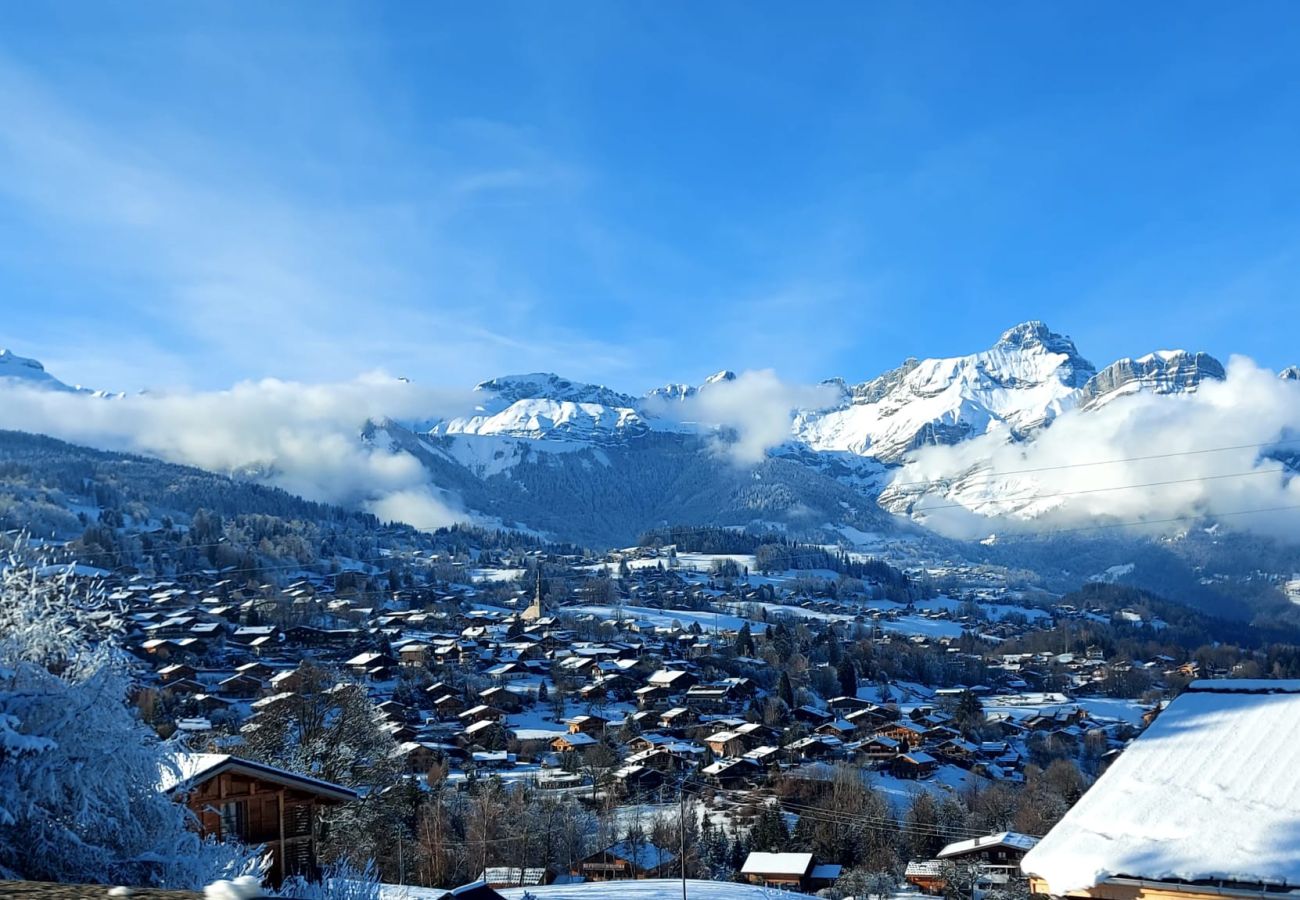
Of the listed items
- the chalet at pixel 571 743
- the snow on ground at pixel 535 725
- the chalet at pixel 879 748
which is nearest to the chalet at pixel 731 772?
the chalet at pixel 571 743

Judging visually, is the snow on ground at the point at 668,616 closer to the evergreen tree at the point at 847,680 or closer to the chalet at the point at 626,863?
the evergreen tree at the point at 847,680

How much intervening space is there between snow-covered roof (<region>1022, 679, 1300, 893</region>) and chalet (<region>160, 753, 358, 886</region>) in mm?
12980

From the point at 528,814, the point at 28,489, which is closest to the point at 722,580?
the point at 28,489

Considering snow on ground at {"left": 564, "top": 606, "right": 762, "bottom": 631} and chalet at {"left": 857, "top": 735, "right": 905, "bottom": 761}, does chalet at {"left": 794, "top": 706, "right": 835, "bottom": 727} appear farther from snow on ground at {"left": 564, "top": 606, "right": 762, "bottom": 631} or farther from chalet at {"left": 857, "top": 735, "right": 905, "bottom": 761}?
snow on ground at {"left": 564, "top": 606, "right": 762, "bottom": 631}

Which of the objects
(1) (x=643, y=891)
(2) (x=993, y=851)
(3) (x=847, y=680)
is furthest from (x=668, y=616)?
(1) (x=643, y=891)

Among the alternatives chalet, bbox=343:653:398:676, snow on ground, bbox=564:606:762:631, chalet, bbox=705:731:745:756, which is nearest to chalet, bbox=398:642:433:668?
chalet, bbox=343:653:398:676

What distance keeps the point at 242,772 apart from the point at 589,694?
71.2m

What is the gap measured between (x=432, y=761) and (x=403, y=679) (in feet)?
97.9

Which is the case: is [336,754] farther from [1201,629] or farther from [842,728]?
[1201,629]

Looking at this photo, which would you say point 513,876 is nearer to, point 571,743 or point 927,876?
point 927,876

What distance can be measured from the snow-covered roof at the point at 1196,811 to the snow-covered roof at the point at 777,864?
33606 millimetres

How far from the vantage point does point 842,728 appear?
252 ft

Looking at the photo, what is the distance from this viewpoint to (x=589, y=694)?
86.8m

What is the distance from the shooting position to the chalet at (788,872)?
40062mm
